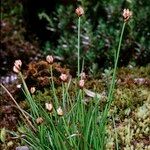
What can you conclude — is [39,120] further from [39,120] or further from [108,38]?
[108,38]

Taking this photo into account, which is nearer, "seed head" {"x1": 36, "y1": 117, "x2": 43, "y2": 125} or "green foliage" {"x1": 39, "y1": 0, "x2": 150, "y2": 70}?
"seed head" {"x1": 36, "y1": 117, "x2": 43, "y2": 125}

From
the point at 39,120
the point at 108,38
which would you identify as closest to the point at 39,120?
the point at 39,120

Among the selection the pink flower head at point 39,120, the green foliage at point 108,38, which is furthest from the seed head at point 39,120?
the green foliage at point 108,38

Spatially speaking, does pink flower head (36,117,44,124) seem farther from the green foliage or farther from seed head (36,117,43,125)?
the green foliage

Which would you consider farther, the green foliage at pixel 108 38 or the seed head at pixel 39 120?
the green foliage at pixel 108 38

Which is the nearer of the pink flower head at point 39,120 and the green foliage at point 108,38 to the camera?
the pink flower head at point 39,120

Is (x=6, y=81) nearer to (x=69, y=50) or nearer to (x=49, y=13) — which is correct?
(x=69, y=50)

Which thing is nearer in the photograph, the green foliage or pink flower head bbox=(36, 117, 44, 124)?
pink flower head bbox=(36, 117, 44, 124)

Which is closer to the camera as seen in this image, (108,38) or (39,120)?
(39,120)

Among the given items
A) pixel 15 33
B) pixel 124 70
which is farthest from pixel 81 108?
pixel 15 33

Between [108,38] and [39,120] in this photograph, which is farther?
[108,38]

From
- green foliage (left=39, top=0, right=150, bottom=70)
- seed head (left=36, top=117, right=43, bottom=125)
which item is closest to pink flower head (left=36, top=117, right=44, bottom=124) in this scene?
seed head (left=36, top=117, right=43, bottom=125)

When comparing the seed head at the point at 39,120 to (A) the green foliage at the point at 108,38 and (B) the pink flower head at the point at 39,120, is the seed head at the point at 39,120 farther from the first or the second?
(A) the green foliage at the point at 108,38
